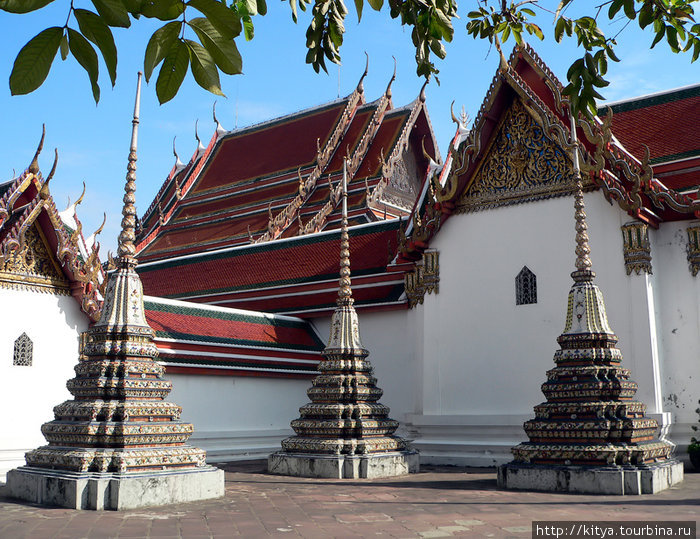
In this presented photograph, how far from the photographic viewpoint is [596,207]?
8.69 m

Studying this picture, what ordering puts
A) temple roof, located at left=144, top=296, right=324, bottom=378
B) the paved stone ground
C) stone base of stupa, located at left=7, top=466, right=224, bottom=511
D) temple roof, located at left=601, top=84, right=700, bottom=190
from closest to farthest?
the paved stone ground, stone base of stupa, located at left=7, top=466, right=224, bottom=511, temple roof, located at left=601, top=84, right=700, bottom=190, temple roof, located at left=144, top=296, right=324, bottom=378

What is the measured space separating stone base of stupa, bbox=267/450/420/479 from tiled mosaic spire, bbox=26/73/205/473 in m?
1.83

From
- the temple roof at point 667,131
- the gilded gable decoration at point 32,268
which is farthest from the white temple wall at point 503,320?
the gilded gable decoration at point 32,268

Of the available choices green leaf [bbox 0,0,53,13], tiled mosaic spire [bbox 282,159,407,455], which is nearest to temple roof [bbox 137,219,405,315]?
tiled mosaic spire [bbox 282,159,407,455]

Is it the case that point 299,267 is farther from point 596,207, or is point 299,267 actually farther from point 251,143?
point 251,143

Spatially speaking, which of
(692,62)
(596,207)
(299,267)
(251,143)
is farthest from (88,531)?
(251,143)

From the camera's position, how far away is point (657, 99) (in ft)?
32.4

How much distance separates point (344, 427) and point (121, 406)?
262 centimetres

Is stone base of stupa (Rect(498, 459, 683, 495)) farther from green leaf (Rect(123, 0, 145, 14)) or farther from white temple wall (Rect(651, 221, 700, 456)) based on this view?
green leaf (Rect(123, 0, 145, 14))

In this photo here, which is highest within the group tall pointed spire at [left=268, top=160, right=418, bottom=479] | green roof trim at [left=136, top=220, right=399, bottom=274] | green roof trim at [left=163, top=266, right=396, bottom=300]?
green roof trim at [left=136, top=220, right=399, bottom=274]

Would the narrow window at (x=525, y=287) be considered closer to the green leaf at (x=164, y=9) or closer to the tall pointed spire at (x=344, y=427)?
Answer: the tall pointed spire at (x=344, y=427)

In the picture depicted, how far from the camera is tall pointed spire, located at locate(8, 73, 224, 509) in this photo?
516cm

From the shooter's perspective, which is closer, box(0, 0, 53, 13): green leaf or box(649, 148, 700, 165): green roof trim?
box(0, 0, 53, 13): green leaf

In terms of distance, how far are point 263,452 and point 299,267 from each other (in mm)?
3298
